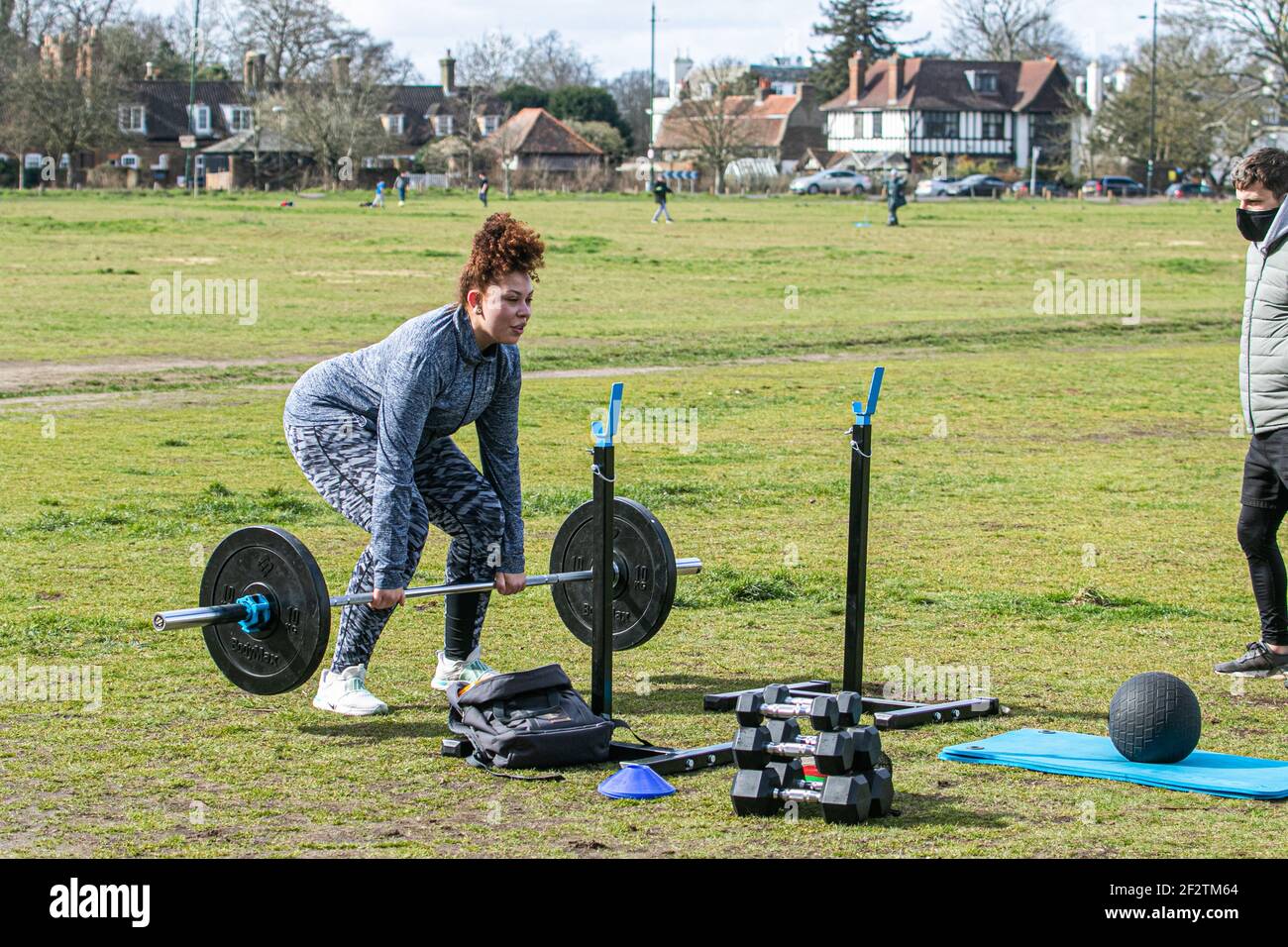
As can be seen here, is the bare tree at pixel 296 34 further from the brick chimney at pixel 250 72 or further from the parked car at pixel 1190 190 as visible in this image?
the parked car at pixel 1190 190

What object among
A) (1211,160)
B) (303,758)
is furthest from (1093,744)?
(1211,160)

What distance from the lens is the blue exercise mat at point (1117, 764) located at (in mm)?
5953

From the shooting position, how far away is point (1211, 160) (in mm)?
96062

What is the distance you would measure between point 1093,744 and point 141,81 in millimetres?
108240

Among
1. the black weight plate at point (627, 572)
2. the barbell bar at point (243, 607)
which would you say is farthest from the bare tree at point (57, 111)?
the barbell bar at point (243, 607)

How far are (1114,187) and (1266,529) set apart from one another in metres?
85.5

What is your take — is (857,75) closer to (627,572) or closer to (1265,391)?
(1265,391)

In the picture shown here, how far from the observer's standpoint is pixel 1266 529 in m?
7.73

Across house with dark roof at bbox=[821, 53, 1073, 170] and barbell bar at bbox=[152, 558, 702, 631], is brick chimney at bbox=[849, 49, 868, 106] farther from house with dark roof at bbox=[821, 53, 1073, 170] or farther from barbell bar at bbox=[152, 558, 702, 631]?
barbell bar at bbox=[152, 558, 702, 631]

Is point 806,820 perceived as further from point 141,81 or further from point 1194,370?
point 141,81

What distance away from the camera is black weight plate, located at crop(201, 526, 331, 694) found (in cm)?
644

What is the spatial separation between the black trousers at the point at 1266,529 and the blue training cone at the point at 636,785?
3347mm

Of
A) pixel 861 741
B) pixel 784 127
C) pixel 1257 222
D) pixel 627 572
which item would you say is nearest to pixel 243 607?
pixel 627 572
